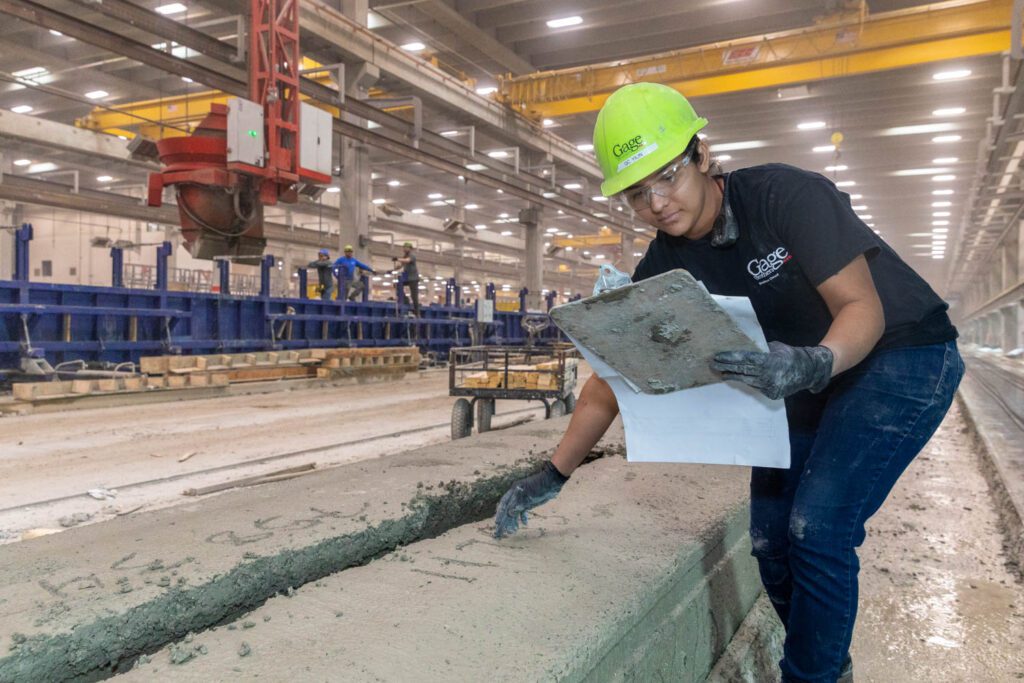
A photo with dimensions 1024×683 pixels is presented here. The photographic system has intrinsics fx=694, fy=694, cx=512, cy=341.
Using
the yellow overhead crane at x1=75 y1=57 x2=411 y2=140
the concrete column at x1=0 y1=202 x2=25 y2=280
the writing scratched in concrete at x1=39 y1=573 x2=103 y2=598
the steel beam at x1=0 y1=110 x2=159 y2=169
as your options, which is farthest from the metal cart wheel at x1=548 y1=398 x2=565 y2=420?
the concrete column at x1=0 y1=202 x2=25 y2=280

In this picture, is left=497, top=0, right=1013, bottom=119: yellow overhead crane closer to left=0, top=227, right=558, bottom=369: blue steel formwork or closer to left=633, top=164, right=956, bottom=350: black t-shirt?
left=0, top=227, right=558, bottom=369: blue steel formwork

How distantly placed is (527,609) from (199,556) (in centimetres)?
98

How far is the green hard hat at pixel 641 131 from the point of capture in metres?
1.77

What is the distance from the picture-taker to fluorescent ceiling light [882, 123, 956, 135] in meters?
18.6

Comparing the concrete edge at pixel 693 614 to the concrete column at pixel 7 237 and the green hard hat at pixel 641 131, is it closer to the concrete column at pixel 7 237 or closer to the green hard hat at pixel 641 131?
the green hard hat at pixel 641 131

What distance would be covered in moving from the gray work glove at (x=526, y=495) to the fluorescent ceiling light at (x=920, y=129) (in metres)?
20.6

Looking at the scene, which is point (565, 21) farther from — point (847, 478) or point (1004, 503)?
point (847, 478)

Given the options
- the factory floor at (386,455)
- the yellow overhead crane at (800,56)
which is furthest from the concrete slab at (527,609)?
the yellow overhead crane at (800,56)

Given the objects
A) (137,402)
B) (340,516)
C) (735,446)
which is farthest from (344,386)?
(735,446)

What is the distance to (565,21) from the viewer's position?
14.2 meters

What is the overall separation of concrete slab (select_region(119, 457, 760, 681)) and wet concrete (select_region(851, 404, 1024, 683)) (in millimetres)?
625

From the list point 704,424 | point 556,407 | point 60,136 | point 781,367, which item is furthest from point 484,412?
point 60,136

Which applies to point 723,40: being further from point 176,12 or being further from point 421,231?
point 421,231

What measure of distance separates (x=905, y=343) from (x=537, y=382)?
498cm
